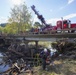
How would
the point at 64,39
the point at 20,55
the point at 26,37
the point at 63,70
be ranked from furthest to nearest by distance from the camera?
the point at 26,37 < the point at 20,55 < the point at 64,39 < the point at 63,70

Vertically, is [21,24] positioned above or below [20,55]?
above

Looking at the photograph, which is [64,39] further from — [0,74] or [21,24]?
[21,24]

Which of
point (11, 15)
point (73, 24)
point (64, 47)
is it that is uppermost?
point (11, 15)

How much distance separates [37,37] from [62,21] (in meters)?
5.60

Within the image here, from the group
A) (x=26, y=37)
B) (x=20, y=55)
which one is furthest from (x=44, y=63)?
(x=26, y=37)

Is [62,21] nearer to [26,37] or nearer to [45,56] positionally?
[26,37]

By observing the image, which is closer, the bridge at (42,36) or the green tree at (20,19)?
the bridge at (42,36)

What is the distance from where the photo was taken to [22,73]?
15.4m

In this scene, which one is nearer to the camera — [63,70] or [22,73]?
[63,70]

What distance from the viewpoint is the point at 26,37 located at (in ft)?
115

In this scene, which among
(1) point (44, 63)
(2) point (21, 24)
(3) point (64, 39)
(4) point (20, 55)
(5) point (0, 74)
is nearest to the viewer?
(1) point (44, 63)

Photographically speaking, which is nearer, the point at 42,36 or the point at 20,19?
the point at 42,36

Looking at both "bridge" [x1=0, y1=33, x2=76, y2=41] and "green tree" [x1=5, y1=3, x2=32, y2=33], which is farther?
"green tree" [x1=5, y1=3, x2=32, y2=33]

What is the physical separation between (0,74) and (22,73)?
2.68 meters
